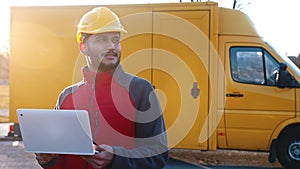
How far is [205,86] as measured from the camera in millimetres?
7730

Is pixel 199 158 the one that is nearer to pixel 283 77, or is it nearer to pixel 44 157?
pixel 283 77

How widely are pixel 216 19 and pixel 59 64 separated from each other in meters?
2.89

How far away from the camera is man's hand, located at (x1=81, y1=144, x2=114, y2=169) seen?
6.43ft

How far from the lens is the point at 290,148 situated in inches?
303

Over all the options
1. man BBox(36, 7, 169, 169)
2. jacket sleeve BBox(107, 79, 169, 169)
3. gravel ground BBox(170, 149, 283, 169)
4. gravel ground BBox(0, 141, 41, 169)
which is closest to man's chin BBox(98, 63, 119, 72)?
man BBox(36, 7, 169, 169)

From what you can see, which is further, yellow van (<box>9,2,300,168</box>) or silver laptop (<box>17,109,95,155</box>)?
yellow van (<box>9,2,300,168</box>)

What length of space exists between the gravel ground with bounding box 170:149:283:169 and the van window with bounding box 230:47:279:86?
5.64 feet

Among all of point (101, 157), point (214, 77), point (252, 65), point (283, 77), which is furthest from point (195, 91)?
point (101, 157)

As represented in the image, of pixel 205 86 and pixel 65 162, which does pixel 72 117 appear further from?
pixel 205 86

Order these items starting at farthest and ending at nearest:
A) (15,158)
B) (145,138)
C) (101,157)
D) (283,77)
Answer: (15,158) < (283,77) < (145,138) < (101,157)

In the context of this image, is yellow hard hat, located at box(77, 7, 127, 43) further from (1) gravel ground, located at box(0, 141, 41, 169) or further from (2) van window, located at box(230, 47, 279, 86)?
(1) gravel ground, located at box(0, 141, 41, 169)

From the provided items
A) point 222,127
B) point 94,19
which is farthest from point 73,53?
point 94,19

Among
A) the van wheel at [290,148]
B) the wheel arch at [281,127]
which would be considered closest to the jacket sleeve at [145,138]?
the wheel arch at [281,127]

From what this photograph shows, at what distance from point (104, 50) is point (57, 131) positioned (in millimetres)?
454
